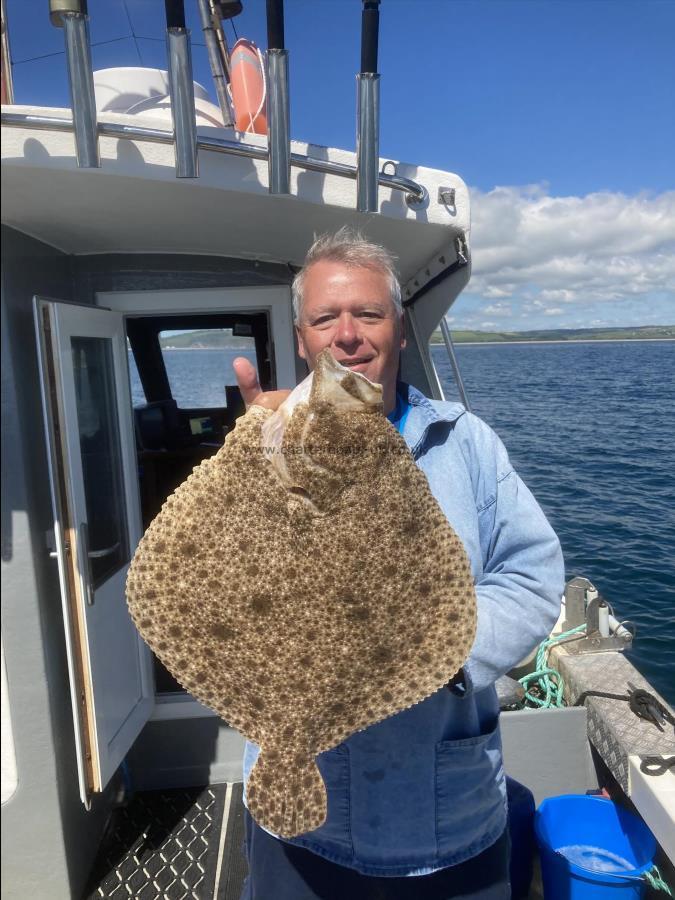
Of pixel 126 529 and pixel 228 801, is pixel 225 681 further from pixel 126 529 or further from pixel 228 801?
pixel 228 801

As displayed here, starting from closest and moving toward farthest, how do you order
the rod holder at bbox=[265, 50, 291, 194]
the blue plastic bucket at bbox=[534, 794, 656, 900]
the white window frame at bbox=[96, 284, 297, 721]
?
the rod holder at bbox=[265, 50, 291, 194], the blue plastic bucket at bbox=[534, 794, 656, 900], the white window frame at bbox=[96, 284, 297, 721]

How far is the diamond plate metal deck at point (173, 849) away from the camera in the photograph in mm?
3584

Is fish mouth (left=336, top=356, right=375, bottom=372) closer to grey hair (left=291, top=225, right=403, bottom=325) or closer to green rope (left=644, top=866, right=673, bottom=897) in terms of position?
grey hair (left=291, top=225, right=403, bottom=325)

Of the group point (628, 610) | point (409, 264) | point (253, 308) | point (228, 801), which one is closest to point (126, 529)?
point (253, 308)

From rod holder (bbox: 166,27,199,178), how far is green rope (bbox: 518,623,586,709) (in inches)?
155

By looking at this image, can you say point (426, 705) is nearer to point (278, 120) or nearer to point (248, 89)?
point (278, 120)

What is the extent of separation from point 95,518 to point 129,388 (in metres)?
0.96

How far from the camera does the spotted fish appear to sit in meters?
1.41

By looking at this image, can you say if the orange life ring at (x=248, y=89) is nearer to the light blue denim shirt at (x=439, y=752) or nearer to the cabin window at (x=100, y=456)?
the cabin window at (x=100, y=456)

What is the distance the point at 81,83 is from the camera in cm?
134

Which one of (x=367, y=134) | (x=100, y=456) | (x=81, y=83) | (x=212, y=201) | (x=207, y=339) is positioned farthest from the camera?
(x=207, y=339)

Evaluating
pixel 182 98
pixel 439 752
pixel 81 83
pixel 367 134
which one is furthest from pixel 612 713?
pixel 81 83

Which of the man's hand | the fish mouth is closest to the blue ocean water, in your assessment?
the fish mouth

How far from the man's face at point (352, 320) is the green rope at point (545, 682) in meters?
3.40
